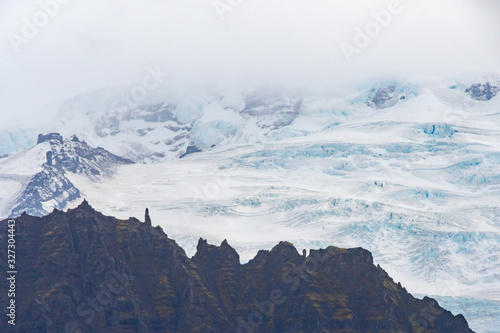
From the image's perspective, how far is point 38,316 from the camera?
514ft

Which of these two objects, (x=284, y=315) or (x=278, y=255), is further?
(x=278, y=255)

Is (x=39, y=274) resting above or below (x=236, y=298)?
above

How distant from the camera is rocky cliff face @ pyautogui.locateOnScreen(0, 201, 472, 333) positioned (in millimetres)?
162125

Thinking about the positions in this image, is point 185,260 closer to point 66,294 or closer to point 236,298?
point 236,298

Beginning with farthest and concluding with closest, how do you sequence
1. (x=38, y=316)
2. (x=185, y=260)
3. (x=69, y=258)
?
(x=185, y=260)
(x=69, y=258)
(x=38, y=316)

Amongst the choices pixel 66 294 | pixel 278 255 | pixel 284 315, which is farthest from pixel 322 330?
pixel 66 294

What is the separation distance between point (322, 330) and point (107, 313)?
32951 millimetres

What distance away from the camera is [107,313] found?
16238 centimetres

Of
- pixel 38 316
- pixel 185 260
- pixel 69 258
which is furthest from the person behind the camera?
pixel 185 260

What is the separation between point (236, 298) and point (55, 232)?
103 ft

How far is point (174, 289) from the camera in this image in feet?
564

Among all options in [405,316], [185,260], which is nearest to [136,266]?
[185,260]

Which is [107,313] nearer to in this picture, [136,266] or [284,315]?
[136,266]

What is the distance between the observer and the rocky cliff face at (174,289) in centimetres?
16212
